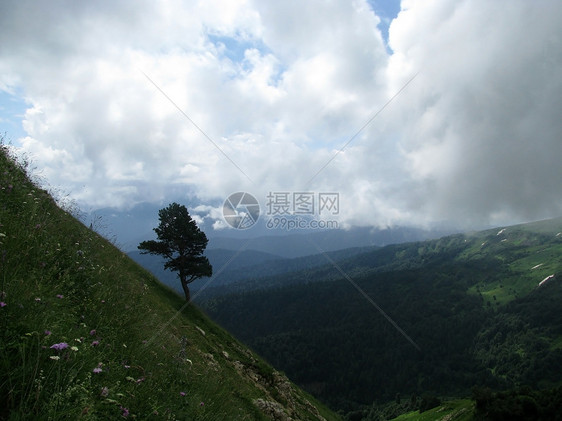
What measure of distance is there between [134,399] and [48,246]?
4.21 meters

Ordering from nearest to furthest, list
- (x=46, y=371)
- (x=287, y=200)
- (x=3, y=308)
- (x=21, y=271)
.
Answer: (x=46, y=371)
(x=3, y=308)
(x=21, y=271)
(x=287, y=200)

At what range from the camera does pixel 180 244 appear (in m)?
33.4

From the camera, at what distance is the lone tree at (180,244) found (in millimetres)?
32906

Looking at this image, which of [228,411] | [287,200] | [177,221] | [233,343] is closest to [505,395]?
[287,200]

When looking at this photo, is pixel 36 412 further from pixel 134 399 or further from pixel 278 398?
pixel 278 398

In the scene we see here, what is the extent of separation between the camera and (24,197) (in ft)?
27.8

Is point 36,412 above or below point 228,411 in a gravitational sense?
above

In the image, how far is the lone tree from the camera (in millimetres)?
32906
